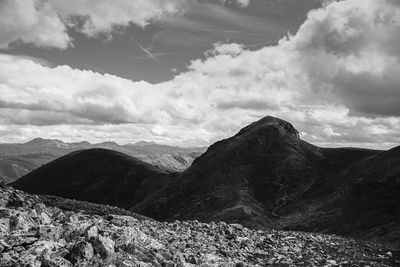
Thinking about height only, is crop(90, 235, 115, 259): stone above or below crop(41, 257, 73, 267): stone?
above

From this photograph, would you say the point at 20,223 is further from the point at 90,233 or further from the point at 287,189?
the point at 287,189

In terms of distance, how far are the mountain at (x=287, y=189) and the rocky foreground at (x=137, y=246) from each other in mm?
42700

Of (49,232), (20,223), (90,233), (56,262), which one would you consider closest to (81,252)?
(56,262)

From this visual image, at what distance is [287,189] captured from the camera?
148m

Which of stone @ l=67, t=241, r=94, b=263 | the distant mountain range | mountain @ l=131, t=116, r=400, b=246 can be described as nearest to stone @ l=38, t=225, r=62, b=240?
stone @ l=67, t=241, r=94, b=263

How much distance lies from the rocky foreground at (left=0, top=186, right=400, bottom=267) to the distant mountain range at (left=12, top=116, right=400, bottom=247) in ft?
144

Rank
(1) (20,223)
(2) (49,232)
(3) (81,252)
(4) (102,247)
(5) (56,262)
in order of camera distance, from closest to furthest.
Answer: (5) (56,262)
(3) (81,252)
(4) (102,247)
(2) (49,232)
(1) (20,223)

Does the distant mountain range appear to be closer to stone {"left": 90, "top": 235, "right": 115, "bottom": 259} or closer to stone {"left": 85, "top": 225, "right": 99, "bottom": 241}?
stone {"left": 85, "top": 225, "right": 99, "bottom": 241}

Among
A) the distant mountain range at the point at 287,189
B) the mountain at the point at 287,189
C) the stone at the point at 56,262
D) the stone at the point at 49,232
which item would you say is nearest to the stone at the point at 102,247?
the stone at the point at 56,262

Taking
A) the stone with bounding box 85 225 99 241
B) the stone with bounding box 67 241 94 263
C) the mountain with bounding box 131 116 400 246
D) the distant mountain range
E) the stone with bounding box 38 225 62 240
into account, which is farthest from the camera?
the mountain with bounding box 131 116 400 246

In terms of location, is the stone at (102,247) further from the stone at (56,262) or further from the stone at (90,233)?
the stone at (56,262)

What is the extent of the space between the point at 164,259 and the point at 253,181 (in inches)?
5358

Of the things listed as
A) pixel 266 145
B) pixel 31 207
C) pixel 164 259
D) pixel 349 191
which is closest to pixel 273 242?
pixel 164 259

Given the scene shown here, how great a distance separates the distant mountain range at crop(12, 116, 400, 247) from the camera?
4222 inches
